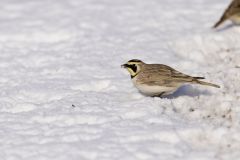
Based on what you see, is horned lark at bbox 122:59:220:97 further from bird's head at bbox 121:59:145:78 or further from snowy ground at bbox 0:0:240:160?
snowy ground at bbox 0:0:240:160

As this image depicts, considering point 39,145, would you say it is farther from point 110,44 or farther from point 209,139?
point 110,44

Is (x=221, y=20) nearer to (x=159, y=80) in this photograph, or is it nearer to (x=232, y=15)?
(x=232, y=15)

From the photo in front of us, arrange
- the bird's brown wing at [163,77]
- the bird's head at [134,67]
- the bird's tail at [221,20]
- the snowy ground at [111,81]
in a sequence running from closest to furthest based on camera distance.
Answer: the snowy ground at [111,81] → the bird's brown wing at [163,77] → the bird's head at [134,67] → the bird's tail at [221,20]

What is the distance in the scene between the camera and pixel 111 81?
8.11 metres

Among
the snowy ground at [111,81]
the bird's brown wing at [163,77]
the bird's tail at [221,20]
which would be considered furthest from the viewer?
the bird's tail at [221,20]

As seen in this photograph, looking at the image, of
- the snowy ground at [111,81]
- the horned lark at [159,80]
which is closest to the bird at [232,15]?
the snowy ground at [111,81]

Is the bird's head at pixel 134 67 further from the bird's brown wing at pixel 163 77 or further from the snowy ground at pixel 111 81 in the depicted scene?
the snowy ground at pixel 111 81

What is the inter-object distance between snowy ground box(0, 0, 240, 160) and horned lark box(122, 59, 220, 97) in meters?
0.14

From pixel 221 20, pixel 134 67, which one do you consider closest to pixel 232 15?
pixel 221 20

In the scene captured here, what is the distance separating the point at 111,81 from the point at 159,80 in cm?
95

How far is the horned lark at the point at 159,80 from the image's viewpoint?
7.30m

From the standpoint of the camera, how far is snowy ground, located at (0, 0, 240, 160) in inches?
245

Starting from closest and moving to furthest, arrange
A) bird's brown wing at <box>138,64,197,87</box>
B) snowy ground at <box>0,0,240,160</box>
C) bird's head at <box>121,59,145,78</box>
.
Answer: snowy ground at <box>0,0,240,160</box> < bird's brown wing at <box>138,64,197,87</box> < bird's head at <box>121,59,145,78</box>

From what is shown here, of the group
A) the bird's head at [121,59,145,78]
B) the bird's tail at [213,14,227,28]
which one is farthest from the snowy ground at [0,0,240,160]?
the bird's head at [121,59,145,78]
